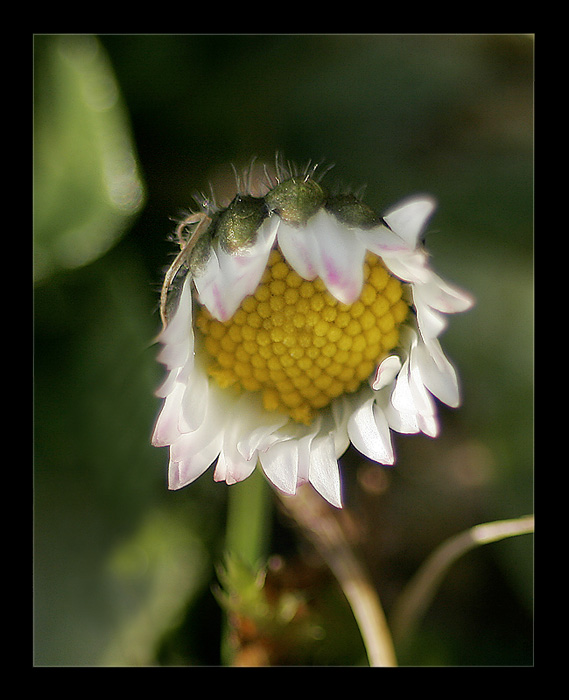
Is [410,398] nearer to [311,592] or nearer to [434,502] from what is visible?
[311,592]

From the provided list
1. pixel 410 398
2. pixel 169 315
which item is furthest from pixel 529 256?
pixel 169 315

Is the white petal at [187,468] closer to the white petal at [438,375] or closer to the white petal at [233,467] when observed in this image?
the white petal at [233,467]

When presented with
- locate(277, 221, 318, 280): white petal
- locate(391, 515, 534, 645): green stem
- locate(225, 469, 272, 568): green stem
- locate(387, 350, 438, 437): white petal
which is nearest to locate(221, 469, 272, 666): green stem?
locate(225, 469, 272, 568): green stem

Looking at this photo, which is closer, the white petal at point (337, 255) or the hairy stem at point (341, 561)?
the white petal at point (337, 255)

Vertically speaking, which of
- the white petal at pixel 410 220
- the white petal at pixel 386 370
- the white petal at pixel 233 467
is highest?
the white petal at pixel 410 220

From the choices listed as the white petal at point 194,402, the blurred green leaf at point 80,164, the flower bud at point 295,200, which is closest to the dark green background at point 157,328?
the blurred green leaf at point 80,164

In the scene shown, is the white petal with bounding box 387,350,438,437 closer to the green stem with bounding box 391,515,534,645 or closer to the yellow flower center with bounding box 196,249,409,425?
the yellow flower center with bounding box 196,249,409,425

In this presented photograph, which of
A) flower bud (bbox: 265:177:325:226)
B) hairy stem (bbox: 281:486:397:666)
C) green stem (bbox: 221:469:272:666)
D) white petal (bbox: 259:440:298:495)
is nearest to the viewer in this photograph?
flower bud (bbox: 265:177:325:226)
